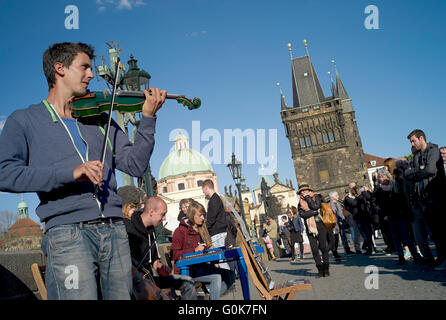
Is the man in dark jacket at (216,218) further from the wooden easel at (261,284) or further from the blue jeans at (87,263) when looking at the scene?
the blue jeans at (87,263)

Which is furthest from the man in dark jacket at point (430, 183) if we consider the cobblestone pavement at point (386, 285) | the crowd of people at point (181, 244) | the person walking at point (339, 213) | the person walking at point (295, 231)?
the person walking at point (295, 231)

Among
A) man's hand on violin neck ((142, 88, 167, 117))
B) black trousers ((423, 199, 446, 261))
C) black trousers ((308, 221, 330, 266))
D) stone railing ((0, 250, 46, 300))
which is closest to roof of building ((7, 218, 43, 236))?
black trousers ((308, 221, 330, 266))

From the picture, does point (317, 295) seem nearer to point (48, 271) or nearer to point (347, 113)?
point (48, 271)

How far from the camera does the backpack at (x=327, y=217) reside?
8.04 meters

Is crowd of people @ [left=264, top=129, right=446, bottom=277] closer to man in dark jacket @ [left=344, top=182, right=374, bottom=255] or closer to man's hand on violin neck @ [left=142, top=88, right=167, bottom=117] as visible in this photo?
man in dark jacket @ [left=344, top=182, right=374, bottom=255]

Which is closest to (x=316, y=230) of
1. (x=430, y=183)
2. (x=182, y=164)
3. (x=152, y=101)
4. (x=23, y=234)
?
(x=430, y=183)

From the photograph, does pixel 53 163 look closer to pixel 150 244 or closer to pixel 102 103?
pixel 102 103

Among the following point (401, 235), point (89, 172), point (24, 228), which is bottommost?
point (401, 235)

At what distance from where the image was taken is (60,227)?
1.76 metres

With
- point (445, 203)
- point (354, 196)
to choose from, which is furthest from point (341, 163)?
point (445, 203)

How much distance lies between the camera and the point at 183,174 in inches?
3209

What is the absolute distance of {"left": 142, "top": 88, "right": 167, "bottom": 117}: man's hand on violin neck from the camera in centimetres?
213

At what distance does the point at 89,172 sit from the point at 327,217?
282 inches

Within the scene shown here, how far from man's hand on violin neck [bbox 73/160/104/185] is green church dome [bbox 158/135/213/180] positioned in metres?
80.6
